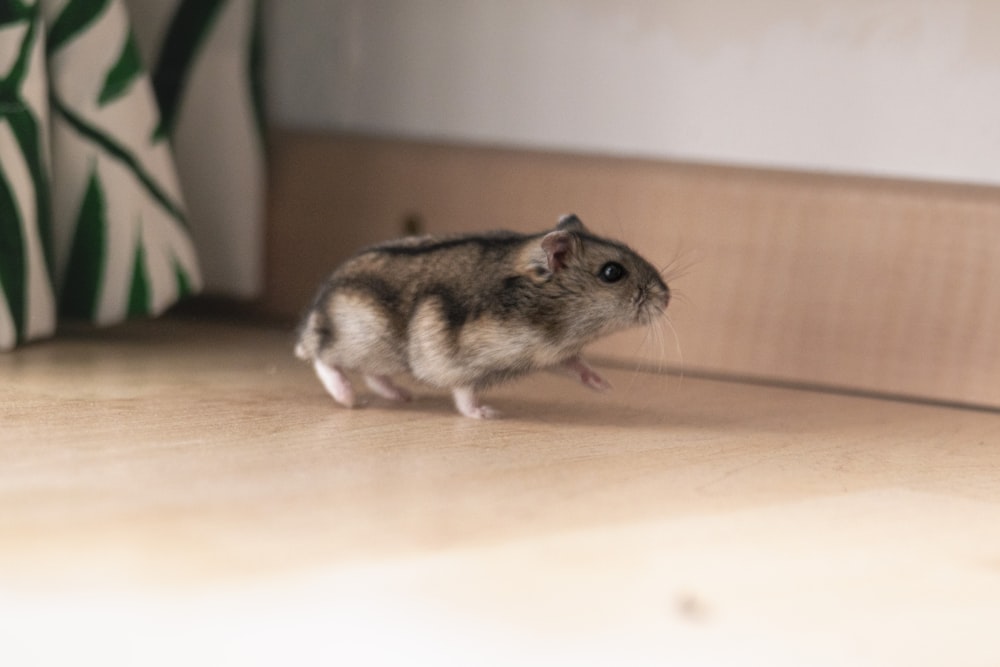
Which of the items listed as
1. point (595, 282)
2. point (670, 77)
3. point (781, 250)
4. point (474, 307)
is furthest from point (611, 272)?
point (670, 77)

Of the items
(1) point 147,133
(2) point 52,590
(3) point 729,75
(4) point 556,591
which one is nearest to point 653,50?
(3) point 729,75

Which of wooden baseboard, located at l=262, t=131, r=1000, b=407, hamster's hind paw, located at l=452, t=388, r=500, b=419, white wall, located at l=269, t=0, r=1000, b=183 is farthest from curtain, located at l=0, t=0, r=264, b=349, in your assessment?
hamster's hind paw, located at l=452, t=388, r=500, b=419

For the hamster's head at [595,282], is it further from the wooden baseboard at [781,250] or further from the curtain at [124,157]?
the curtain at [124,157]

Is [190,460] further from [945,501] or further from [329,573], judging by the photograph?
[945,501]

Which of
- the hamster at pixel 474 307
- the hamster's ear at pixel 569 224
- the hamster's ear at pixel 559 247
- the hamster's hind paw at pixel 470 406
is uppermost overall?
the hamster's ear at pixel 569 224

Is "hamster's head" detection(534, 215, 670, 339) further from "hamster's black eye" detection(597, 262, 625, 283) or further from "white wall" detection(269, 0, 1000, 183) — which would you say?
"white wall" detection(269, 0, 1000, 183)

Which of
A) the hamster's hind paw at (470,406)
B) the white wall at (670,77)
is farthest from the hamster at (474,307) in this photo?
the white wall at (670,77)
